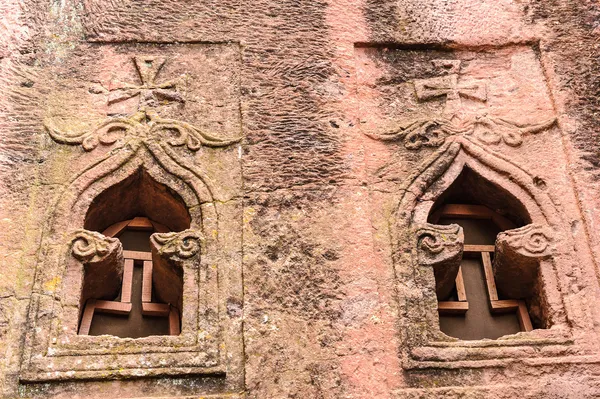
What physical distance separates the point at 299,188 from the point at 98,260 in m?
1.14

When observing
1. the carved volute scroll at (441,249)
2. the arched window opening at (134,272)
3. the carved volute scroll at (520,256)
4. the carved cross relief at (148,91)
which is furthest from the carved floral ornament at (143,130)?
the carved volute scroll at (520,256)

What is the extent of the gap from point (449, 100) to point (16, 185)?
2574 mm

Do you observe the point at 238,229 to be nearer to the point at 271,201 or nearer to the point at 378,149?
the point at 271,201

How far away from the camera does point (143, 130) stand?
513 cm

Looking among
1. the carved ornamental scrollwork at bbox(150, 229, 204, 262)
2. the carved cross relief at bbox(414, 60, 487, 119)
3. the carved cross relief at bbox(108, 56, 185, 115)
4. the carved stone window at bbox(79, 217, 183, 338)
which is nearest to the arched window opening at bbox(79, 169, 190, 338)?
the carved stone window at bbox(79, 217, 183, 338)

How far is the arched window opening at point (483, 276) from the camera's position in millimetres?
4832

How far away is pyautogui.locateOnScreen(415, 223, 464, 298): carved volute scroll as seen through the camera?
4.73 m

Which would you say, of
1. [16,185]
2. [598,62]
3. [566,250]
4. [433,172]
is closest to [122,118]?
[16,185]

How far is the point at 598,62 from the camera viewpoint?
5.60m

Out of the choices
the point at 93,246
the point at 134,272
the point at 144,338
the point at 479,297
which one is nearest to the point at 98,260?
the point at 93,246

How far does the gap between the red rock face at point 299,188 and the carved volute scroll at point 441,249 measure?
12 millimetres

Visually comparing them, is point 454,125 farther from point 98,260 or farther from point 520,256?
point 98,260

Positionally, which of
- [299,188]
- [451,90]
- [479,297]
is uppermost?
[451,90]

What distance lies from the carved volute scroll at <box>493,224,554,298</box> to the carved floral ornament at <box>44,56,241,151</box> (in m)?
1.61
